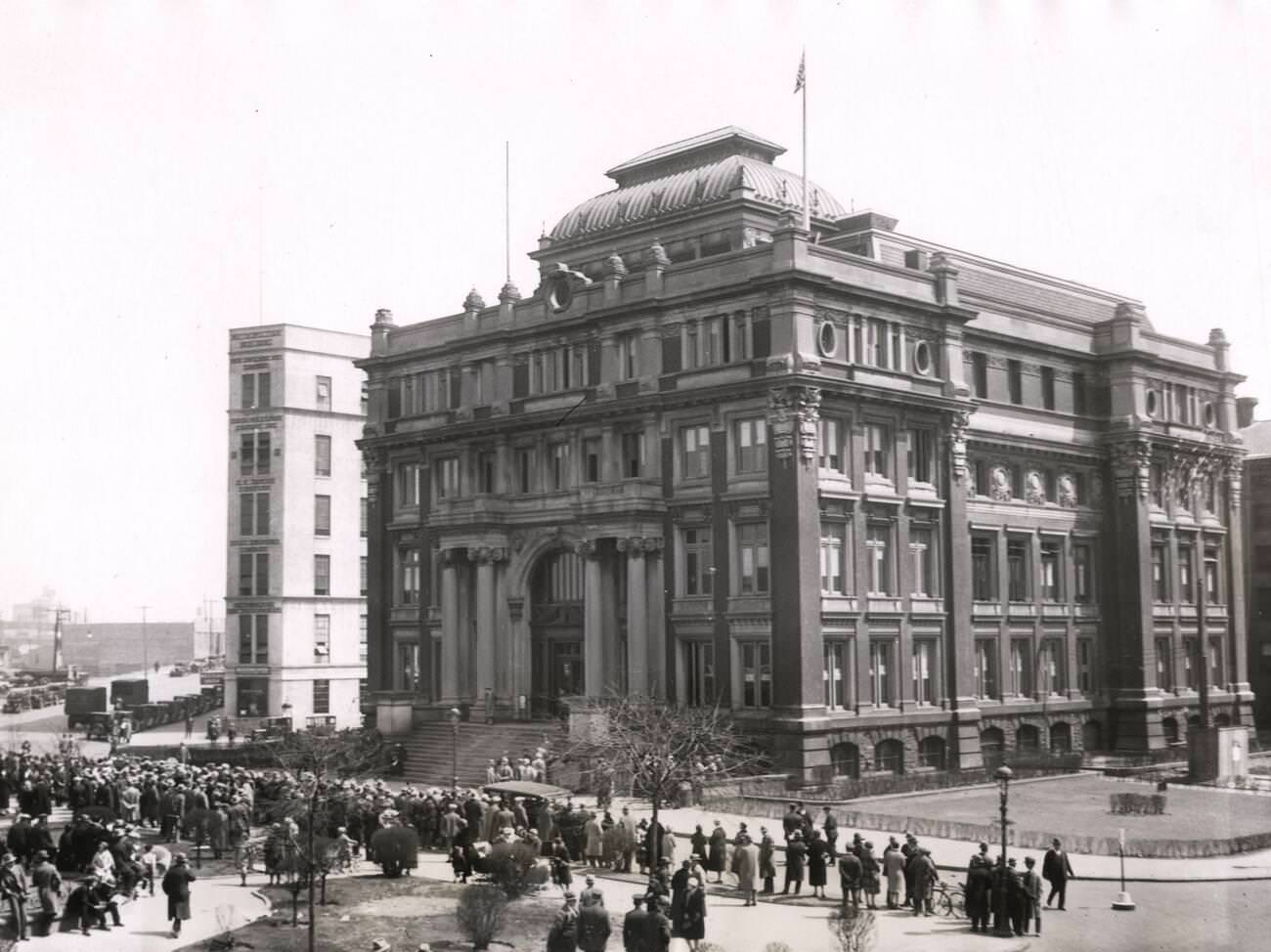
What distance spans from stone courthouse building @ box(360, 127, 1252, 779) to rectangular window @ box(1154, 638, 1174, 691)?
0.14 meters

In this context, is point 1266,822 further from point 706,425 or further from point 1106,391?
point 1106,391

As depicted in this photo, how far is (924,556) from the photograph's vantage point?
184 ft

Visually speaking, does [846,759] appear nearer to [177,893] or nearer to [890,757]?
[890,757]

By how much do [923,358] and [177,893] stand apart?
36.6 m

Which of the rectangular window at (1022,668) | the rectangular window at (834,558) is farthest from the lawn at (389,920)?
the rectangular window at (1022,668)

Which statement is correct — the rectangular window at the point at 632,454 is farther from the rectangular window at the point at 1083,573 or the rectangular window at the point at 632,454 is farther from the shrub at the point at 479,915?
the shrub at the point at 479,915

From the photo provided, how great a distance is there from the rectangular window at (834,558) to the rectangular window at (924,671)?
16.7ft

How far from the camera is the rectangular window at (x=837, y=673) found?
169ft

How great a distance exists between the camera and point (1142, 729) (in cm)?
6406

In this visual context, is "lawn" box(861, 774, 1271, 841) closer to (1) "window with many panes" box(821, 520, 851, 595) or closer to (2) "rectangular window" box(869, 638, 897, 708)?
(2) "rectangular window" box(869, 638, 897, 708)

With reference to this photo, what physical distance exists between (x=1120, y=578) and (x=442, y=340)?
106ft

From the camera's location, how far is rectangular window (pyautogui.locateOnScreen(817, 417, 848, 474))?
51.9m

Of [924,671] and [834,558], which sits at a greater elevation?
[834,558]

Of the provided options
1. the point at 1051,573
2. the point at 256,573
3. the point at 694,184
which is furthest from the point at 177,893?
the point at 256,573
